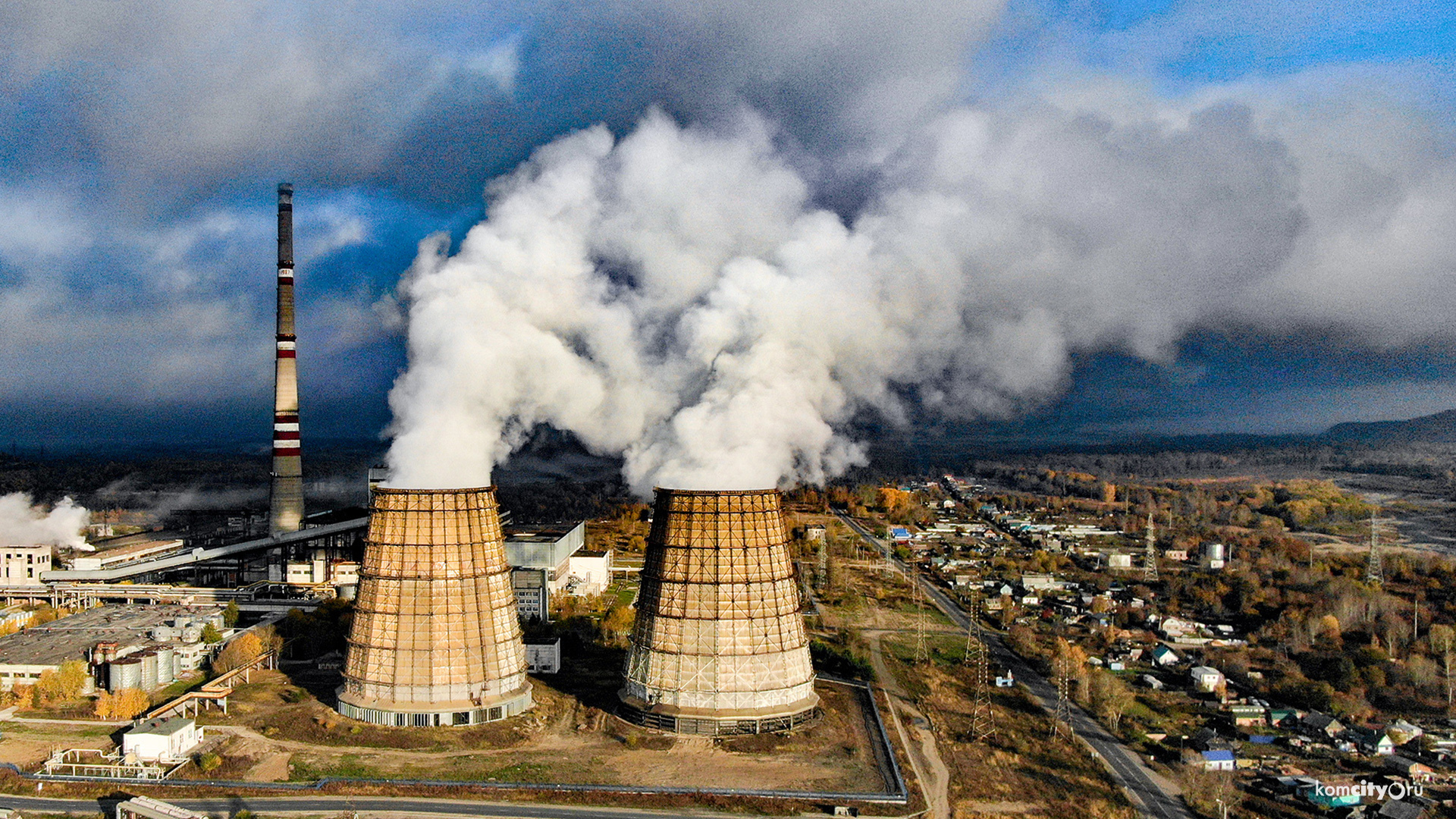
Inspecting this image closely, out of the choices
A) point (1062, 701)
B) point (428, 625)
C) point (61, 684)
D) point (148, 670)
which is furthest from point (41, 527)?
point (1062, 701)

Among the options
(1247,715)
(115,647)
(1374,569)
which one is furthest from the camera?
(1374,569)

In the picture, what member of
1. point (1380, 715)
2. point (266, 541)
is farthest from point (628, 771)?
point (266, 541)

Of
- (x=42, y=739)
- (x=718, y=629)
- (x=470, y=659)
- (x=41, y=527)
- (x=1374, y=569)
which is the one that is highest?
(x=41, y=527)

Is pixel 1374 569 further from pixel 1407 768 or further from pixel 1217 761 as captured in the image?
pixel 1217 761

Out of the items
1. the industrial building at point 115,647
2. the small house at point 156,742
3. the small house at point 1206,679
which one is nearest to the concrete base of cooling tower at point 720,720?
the small house at point 156,742

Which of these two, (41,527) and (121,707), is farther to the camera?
(41,527)

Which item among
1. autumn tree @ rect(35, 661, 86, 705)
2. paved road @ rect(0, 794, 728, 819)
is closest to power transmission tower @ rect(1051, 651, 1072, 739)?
paved road @ rect(0, 794, 728, 819)
